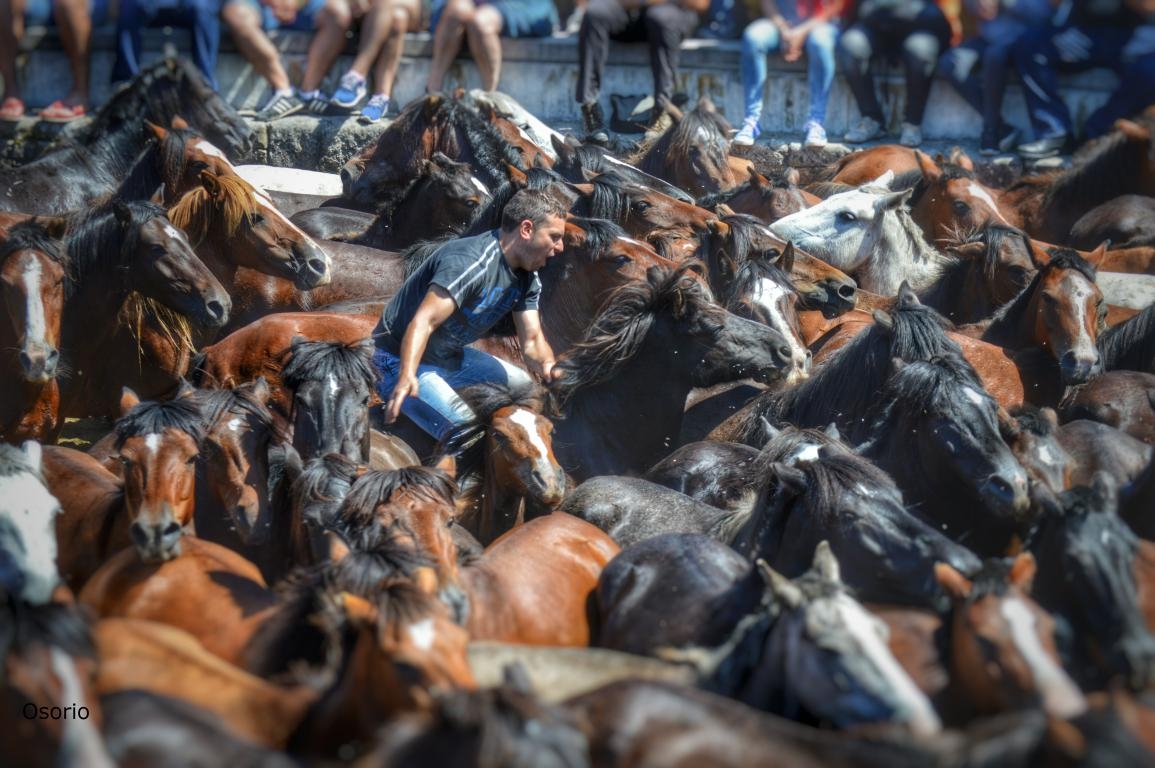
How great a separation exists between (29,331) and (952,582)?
12.6 ft

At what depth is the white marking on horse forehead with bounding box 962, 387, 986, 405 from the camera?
4750 mm

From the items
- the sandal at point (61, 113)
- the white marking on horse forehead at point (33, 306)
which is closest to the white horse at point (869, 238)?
the white marking on horse forehead at point (33, 306)

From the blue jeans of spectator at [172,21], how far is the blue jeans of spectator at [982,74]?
5390 mm

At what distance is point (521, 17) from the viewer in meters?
9.80

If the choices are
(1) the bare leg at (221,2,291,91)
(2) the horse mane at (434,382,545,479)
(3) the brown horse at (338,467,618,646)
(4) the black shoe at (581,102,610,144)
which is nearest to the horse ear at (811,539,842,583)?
(3) the brown horse at (338,467,618,646)

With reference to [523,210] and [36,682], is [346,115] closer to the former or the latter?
[523,210]

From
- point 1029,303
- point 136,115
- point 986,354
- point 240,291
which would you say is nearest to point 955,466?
point 986,354

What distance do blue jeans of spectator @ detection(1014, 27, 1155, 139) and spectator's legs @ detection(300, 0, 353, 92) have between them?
4918 mm

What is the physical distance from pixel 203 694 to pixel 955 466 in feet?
9.28

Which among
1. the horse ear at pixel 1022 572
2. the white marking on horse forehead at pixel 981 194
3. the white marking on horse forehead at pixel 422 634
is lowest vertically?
the white marking on horse forehead at pixel 422 634

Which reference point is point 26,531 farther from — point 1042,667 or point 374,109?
point 374,109

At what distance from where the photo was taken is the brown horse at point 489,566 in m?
3.84

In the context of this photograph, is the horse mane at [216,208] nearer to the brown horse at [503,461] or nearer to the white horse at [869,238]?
the brown horse at [503,461]

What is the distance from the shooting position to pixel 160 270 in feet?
19.0
